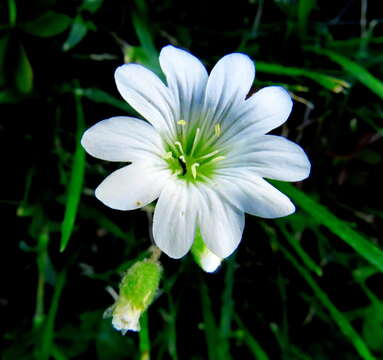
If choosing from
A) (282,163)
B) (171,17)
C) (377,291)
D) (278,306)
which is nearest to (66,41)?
(171,17)

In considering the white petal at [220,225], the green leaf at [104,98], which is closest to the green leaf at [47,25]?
the green leaf at [104,98]

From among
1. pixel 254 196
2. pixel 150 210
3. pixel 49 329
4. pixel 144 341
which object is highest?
pixel 254 196

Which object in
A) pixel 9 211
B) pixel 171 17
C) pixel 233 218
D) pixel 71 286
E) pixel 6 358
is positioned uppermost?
pixel 171 17

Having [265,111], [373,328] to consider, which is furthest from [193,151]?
[373,328]

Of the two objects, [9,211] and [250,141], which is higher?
[250,141]

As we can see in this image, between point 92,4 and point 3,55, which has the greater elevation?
point 92,4

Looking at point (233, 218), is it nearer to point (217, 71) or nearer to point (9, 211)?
point (217, 71)

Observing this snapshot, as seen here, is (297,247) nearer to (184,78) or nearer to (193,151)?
(193,151)
